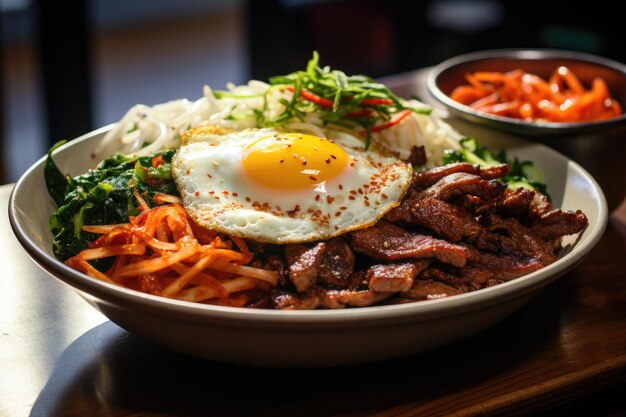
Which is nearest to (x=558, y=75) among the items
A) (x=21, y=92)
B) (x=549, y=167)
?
(x=549, y=167)

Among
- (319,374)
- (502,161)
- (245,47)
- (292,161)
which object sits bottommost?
(245,47)

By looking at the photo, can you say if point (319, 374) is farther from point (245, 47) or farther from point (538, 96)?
point (245, 47)

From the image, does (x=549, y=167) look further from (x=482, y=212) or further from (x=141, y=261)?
(x=141, y=261)

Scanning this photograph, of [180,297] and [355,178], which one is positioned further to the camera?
[355,178]

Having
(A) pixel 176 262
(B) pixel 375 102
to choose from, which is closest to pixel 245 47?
(B) pixel 375 102

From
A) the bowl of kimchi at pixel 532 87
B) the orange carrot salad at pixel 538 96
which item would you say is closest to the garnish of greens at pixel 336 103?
the bowl of kimchi at pixel 532 87
